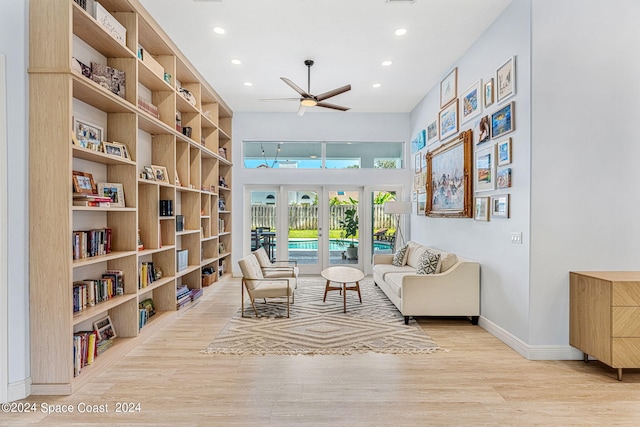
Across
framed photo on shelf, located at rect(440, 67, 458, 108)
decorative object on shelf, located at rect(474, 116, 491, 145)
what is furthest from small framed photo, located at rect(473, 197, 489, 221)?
framed photo on shelf, located at rect(440, 67, 458, 108)

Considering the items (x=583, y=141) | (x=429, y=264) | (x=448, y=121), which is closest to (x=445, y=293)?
(x=429, y=264)

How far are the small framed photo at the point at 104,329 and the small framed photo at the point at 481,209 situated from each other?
168 inches

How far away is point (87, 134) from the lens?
3078 millimetres

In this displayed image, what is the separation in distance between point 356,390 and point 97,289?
249 centimetres

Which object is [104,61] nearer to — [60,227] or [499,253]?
[60,227]

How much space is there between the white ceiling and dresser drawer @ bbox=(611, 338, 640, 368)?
11.0 ft

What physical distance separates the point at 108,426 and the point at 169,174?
9.86ft

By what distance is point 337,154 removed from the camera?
287 inches

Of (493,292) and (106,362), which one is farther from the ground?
(493,292)

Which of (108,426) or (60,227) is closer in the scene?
(108,426)

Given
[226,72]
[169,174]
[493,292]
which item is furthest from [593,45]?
[169,174]

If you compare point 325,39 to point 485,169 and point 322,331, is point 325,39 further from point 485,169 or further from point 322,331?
point 322,331

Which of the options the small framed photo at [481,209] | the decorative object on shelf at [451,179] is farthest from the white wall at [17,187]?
the decorative object on shelf at [451,179]

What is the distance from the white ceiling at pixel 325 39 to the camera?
11.5 ft
